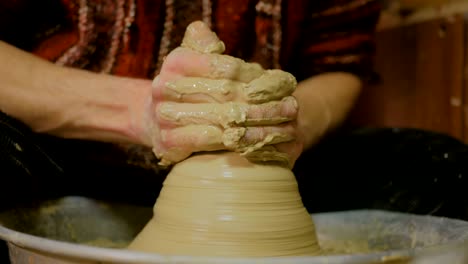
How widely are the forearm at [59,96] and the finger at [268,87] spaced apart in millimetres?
252

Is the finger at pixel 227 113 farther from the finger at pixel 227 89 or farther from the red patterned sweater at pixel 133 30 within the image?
the red patterned sweater at pixel 133 30

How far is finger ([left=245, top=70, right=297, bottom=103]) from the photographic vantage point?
69cm

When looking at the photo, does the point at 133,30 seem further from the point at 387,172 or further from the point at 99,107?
the point at 387,172

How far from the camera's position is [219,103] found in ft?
2.28

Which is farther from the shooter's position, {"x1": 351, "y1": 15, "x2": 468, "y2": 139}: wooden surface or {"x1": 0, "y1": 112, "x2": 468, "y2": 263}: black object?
{"x1": 351, "y1": 15, "x2": 468, "y2": 139}: wooden surface

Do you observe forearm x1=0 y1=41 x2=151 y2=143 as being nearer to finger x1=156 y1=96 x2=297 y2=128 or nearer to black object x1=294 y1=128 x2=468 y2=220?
finger x1=156 y1=96 x2=297 y2=128

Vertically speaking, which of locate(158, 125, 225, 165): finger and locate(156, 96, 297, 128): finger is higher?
locate(156, 96, 297, 128): finger

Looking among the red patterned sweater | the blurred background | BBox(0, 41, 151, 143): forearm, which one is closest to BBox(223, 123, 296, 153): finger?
BBox(0, 41, 151, 143): forearm

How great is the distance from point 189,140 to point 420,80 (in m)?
1.67

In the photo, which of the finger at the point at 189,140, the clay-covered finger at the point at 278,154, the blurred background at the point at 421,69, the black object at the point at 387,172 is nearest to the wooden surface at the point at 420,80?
the blurred background at the point at 421,69

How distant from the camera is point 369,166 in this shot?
1129mm

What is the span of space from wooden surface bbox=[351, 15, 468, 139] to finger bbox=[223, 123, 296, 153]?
134 cm

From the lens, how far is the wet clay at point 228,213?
0.69 metres

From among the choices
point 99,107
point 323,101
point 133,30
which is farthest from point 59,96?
point 323,101
